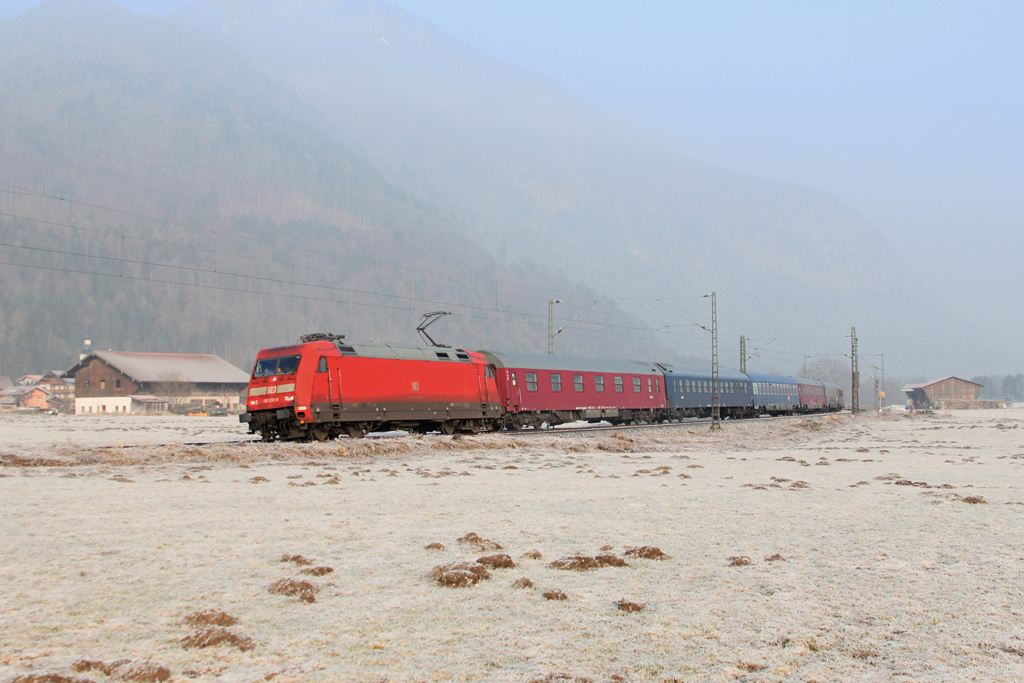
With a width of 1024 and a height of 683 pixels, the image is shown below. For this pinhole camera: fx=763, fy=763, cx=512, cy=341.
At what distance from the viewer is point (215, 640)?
17.5 ft

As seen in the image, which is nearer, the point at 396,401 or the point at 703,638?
the point at 703,638

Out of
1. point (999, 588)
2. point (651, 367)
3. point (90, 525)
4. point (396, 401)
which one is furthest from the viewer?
point (651, 367)

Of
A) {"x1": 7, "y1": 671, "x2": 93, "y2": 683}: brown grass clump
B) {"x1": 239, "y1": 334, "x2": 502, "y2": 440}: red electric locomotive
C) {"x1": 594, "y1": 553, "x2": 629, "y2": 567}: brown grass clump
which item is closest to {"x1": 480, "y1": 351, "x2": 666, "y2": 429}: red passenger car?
{"x1": 239, "y1": 334, "x2": 502, "y2": 440}: red electric locomotive

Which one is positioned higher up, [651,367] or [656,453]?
[651,367]

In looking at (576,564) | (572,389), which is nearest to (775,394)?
(572,389)

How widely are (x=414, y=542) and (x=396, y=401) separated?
21.3 m

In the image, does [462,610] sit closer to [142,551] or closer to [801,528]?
[142,551]

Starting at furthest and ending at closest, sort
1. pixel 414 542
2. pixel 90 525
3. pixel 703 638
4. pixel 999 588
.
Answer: pixel 90 525
pixel 414 542
pixel 999 588
pixel 703 638

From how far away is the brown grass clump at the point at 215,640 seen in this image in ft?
17.3

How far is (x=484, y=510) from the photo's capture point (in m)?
11.6

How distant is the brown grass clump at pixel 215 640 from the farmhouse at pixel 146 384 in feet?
354

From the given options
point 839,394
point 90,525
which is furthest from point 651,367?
point 839,394

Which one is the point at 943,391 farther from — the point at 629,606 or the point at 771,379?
the point at 629,606

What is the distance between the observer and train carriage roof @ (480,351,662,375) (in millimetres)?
38188
